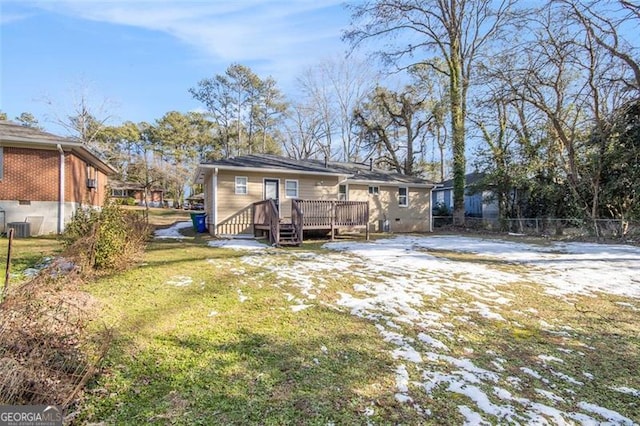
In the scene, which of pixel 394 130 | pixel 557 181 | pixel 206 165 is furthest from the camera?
pixel 394 130

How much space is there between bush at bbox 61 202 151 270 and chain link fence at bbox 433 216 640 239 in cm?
1727

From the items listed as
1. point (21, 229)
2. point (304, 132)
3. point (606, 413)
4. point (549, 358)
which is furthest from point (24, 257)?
point (304, 132)

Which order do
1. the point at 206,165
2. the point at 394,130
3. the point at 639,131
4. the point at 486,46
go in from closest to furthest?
the point at 206,165, the point at 639,131, the point at 486,46, the point at 394,130

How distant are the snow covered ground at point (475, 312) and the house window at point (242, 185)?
14.6ft

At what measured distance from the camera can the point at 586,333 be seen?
13.9 feet

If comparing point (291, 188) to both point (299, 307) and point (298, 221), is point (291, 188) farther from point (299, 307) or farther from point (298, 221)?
point (299, 307)

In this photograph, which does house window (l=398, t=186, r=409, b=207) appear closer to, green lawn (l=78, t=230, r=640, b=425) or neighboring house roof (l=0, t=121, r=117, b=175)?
green lawn (l=78, t=230, r=640, b=425)

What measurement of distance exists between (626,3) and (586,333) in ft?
44.8

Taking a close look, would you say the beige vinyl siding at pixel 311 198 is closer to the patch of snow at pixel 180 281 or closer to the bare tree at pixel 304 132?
the patch of snow at pixel 180 281

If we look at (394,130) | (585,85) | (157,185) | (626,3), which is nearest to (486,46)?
(585,85)

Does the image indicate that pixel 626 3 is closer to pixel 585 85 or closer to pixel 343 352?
pixel 585 85

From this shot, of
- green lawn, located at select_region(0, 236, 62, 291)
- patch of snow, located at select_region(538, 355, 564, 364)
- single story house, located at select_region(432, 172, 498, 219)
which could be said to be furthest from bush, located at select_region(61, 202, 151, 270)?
single story house, located at select_region(432, 172, 498, 219)

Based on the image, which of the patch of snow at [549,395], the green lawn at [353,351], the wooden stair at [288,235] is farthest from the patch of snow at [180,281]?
the wooden stair at [288,235]

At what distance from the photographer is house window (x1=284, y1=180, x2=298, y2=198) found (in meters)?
14.5
